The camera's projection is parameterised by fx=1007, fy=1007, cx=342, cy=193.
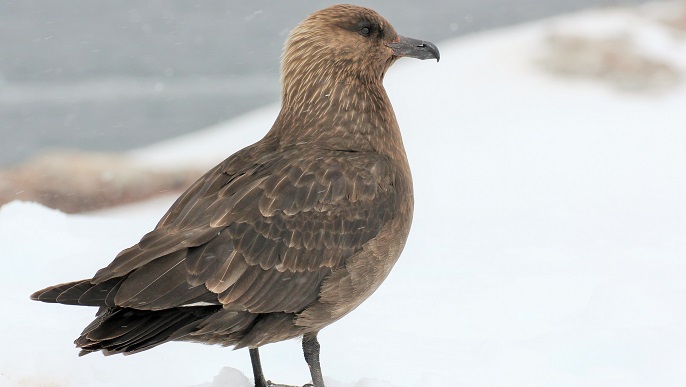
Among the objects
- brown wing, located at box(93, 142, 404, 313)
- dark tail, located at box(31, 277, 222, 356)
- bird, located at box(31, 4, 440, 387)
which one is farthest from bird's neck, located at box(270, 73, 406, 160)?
dark tail, located at box(31, 277, 222, 356)

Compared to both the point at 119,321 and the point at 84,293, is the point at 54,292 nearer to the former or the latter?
the point at 84,293

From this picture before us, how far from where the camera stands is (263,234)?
4316 millimetres

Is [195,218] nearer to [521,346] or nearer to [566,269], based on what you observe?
[521,346]

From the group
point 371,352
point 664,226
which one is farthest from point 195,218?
point 664,226

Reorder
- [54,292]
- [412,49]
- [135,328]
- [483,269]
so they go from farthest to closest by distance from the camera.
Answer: [483,269] < [412,49] < [54,292] < [135,328]

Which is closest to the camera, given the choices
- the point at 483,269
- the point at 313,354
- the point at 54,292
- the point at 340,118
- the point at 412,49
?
the point at 54,292

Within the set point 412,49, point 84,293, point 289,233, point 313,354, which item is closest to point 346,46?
point 412,49

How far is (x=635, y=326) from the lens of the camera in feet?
21.2

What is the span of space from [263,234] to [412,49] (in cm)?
136

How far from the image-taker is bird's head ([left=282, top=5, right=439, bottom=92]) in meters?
4.95

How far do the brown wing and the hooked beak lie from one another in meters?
0.69

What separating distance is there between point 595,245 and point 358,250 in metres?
3.98

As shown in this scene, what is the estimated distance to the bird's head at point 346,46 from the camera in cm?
495

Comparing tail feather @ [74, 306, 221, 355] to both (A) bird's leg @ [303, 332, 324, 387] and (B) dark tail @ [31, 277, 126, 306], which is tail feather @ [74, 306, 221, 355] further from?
(A) bird's leg @ [303, 332, 324, 387]
